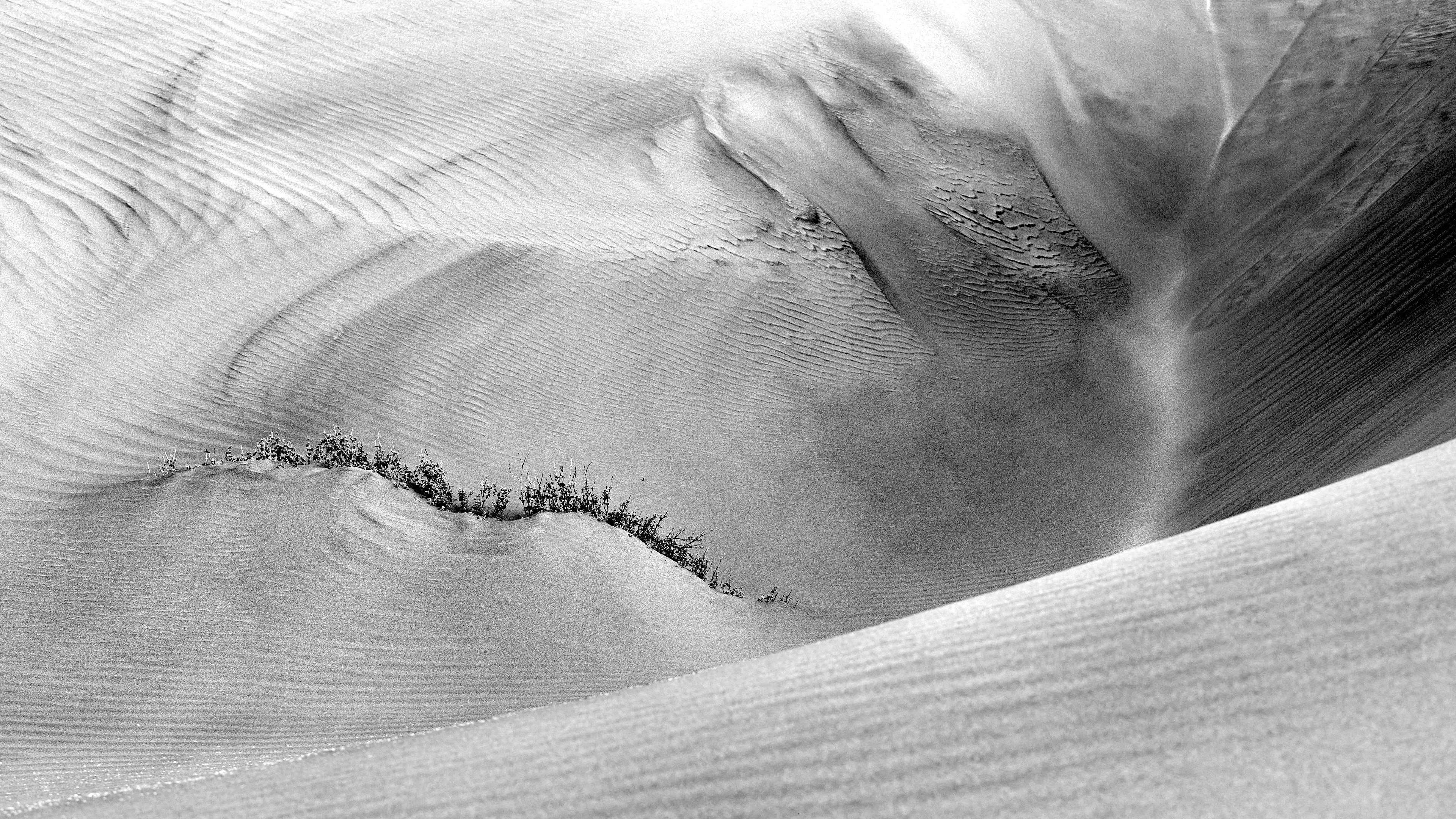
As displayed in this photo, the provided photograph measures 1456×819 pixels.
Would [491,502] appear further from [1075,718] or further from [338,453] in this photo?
[1075,718]

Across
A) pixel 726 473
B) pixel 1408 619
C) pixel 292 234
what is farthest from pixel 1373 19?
pixel 1408 619

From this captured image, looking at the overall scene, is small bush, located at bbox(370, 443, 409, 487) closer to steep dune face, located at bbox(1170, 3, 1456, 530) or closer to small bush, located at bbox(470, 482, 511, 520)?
small bush, located at bbox(470, 482, 511, 520)

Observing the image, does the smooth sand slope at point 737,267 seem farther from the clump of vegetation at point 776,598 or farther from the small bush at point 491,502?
the small bush at point 491,502

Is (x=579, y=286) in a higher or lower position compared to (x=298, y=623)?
higher

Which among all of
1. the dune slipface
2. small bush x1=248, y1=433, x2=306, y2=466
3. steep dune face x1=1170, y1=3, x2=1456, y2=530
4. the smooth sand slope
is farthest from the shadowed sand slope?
steep dune face x1=1170, y1=3, x2=1456, y2=530

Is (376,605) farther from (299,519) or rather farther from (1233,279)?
(1233,279)

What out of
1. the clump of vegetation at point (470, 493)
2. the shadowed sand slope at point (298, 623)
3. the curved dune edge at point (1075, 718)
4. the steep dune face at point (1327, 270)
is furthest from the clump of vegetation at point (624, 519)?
the curved dune edge at point (1075, 718)

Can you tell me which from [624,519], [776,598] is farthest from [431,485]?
[776,598]
